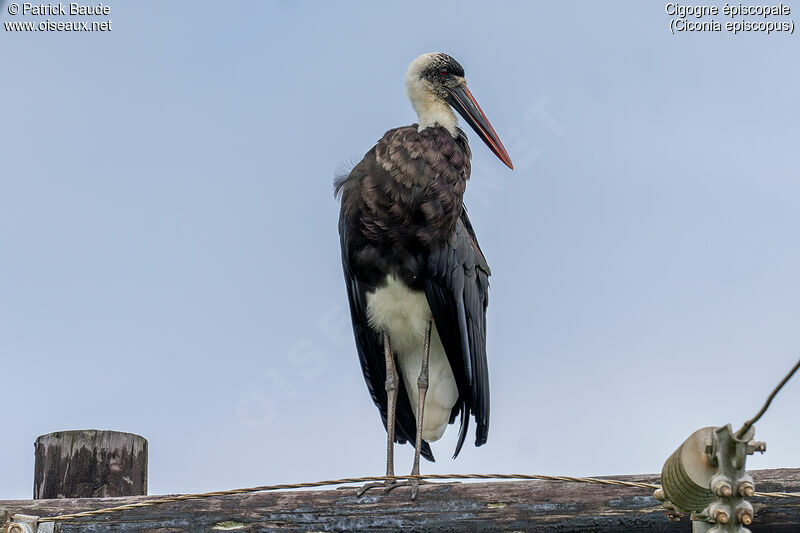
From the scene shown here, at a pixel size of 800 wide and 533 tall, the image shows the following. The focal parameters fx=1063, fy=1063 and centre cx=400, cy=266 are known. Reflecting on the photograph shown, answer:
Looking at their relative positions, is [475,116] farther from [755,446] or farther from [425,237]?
[755,446]

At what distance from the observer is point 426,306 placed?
4238 mm

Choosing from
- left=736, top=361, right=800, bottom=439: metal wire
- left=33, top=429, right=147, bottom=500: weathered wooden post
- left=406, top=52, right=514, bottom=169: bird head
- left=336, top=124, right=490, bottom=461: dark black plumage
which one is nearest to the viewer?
left=736, top=361, right=800, bottom=439: metal wire

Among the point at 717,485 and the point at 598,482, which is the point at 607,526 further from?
the point at 717,485

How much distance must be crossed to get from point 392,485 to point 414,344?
138 cm

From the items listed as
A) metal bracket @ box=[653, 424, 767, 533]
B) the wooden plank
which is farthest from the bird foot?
metal bracket @ box=[653, 424, 767, 533]

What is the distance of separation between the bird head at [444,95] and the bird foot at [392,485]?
74.7 inches

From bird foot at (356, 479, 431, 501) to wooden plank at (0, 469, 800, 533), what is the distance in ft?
0.07

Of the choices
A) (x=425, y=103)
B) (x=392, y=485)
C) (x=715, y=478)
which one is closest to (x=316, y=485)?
(x=392, y=485)

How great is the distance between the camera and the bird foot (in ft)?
9.44

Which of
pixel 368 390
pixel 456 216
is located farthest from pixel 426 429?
pixel 456 216

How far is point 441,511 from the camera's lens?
Answer: 2752 mm

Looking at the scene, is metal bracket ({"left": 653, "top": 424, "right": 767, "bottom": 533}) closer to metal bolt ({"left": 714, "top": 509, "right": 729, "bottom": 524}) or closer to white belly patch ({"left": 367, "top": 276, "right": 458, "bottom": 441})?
metal bolt ({"left": 714, "top": 509, "right": 729, "bottom": 524})

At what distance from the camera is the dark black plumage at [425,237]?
13.4 feet

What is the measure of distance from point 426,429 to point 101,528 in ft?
6.37
